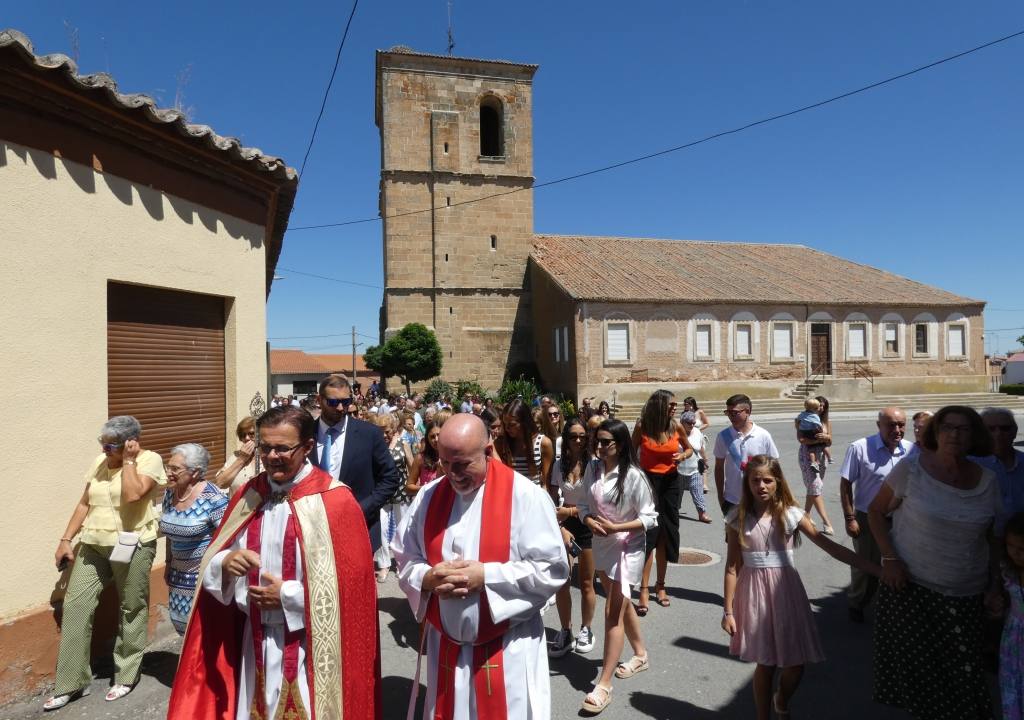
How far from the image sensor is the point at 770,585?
3.55m

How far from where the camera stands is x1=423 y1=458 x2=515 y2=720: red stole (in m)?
2.64

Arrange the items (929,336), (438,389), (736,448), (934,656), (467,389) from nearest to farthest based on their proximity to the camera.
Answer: (934,656), (736,448), (438,389), (467,389), (929,336)

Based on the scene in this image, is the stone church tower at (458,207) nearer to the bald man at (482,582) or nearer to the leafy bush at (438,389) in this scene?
the leafy bush at (438,389)

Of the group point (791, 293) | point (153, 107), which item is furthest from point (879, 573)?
point (791, 293)

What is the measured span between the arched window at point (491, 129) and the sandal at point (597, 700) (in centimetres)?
2931

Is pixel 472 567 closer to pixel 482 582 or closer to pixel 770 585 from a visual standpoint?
pixel 482 582

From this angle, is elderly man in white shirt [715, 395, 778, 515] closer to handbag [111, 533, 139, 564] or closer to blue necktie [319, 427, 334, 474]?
blue necktie [319, 427, 334, 474]

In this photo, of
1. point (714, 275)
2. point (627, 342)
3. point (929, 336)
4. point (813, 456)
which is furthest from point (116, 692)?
point (929, 336)

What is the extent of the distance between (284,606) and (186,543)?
5.49 ft

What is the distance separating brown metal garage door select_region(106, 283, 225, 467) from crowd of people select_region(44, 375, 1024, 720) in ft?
3.45

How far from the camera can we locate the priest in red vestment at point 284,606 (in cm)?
276

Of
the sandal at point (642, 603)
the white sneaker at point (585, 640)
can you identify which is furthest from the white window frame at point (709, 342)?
the white sneaker at point (585, 640)

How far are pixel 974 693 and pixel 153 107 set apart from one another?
6272mm

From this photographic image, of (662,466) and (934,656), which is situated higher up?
(662,466)
